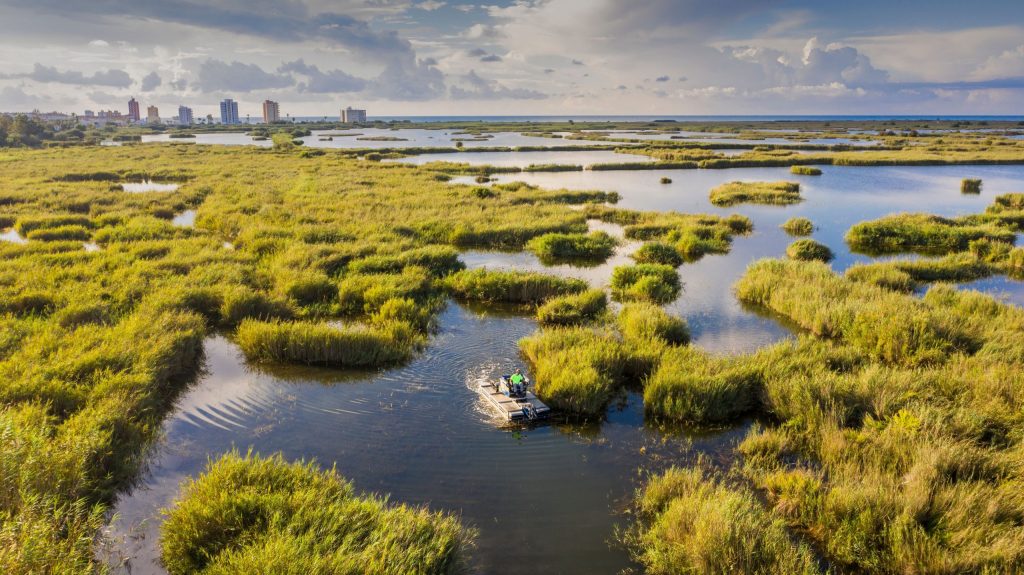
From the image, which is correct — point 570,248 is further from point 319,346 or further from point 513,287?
point 319,346

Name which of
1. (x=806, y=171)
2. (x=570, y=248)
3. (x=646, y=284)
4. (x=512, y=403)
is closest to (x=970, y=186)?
(x=806, y=171)

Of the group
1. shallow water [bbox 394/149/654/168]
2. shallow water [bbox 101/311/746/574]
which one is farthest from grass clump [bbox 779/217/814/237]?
shallow water [bbox 394/149/654/168]

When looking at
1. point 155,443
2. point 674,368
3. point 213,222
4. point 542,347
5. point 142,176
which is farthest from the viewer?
point 142,176

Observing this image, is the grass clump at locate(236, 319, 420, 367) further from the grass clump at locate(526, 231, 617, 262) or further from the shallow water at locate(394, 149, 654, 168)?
the shallow water at locate(394, 149, 654, 168)

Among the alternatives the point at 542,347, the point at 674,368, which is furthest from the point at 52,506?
the point at 674,368

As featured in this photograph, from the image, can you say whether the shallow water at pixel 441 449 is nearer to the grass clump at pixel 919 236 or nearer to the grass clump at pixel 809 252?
the grass clump at pixel 809 252

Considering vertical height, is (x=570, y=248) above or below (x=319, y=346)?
above

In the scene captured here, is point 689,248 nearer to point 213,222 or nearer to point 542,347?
point 542,347
